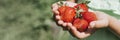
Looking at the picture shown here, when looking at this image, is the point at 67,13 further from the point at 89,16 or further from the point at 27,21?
the point at 27,21

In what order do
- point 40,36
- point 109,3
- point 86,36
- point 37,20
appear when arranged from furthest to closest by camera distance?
point 37,20
point 40,36
point 109,3
point 86,36

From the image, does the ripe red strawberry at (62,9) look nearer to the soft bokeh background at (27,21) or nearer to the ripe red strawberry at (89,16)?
the ripe red strawberry at (89,16)

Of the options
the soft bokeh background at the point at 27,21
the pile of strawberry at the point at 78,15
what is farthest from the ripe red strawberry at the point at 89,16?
the soft bokeh background at the point at 27,21

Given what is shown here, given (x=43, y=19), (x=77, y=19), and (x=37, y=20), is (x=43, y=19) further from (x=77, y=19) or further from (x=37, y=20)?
(x=77, y=19)

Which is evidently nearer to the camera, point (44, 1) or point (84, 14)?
point (84, 14)

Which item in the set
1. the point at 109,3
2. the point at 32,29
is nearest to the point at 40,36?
the point at 32,29

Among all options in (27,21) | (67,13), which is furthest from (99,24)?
(27,21)
